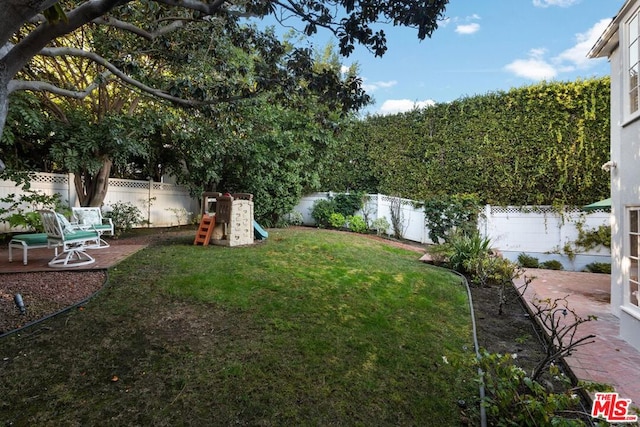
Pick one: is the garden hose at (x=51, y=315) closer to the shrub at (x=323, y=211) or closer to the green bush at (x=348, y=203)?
the shrub at (x=323, y=211)

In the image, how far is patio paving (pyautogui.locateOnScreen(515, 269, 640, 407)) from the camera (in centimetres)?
307

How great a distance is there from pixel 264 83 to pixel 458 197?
8.00m

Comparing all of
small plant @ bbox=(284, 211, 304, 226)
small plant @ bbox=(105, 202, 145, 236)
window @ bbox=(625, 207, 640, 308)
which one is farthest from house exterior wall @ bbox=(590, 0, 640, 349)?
small plant @ bbox=(105, 202, 145, 236)

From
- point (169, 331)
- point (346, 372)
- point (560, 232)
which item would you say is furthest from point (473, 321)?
point (560, 232)

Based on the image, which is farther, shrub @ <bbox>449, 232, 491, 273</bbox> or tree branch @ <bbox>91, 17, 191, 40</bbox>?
shrub @ <bbox>449, 232, 491, 273</bbox>

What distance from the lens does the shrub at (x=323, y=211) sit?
12.6 m

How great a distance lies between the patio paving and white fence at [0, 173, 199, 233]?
10724mm

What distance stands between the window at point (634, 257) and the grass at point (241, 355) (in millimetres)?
1945

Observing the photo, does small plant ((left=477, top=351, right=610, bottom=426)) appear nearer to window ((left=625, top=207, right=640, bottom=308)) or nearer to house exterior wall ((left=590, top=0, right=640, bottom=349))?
house exterior wall ((left=590, top=0, right=640, bottom=349))

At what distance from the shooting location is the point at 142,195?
1155cm

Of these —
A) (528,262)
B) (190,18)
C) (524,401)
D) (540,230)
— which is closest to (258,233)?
(190,18)

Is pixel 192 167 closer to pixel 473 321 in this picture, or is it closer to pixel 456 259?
pixel 456 259

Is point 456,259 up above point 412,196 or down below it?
below

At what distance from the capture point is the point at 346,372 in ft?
9.56
